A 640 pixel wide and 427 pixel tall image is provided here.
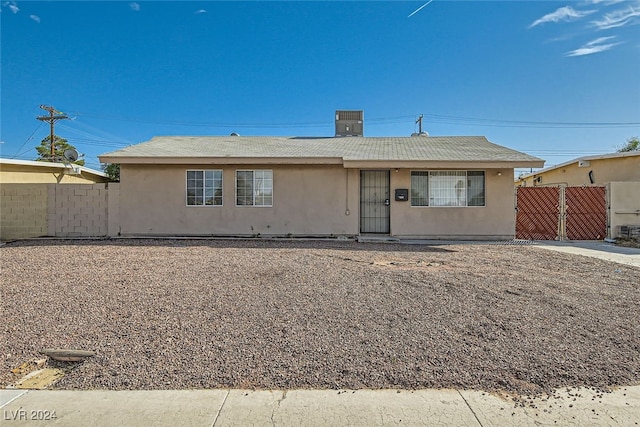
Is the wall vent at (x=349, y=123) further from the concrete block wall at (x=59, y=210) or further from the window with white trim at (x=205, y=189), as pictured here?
the concrete block wall at (x=59, y=210)

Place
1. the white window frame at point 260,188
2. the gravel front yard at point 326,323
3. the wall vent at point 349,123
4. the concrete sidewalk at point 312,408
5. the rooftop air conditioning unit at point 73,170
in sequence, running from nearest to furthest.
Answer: the concrete sidewalk at point 312,408
the gravel front yard at point 326,323
the white window frame at point 260,188
the rooftop air conditioning unit at point 73,170
the wall vent at point 349,123

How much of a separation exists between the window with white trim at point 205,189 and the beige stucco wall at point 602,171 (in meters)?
15.7

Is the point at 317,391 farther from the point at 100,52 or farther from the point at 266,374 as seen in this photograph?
the point at 100,52

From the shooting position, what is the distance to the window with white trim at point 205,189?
11.9m

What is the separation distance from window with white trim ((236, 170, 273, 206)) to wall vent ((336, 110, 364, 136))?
607 cm

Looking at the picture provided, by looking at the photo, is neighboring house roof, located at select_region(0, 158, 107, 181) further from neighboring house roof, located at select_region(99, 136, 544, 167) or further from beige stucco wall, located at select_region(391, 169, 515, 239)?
beige stucco wall, located at select_region(391, 169, 515, 239)

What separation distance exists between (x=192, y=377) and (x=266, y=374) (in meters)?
0.61

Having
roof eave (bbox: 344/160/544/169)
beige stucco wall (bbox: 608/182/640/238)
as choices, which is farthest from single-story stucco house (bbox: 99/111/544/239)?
beige stucco wall (bbox: 608/182/640/238)

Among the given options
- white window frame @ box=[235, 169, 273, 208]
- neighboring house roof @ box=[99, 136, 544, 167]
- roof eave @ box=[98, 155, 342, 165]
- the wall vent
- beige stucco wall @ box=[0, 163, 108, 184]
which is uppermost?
the wall vent

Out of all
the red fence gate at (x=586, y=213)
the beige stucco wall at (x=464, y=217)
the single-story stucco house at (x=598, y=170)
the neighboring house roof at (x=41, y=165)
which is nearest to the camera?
the beige stucco wall at (x=464, y=217)

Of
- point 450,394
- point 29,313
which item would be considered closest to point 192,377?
point 450,394

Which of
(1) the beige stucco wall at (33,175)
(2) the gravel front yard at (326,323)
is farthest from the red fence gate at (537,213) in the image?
(1) the beige stucco wall at (33,175)

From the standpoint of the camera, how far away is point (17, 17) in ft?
37.8

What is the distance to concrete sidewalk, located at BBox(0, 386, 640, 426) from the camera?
92.5 inches
